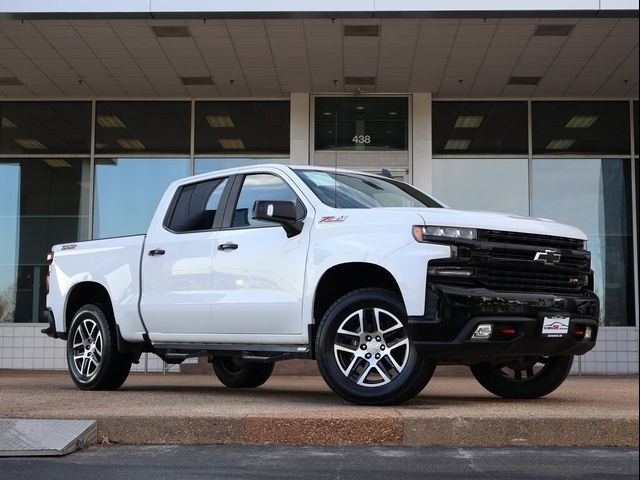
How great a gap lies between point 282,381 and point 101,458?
6563mm

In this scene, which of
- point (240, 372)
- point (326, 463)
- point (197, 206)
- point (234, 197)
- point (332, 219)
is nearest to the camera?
point (326, 463)

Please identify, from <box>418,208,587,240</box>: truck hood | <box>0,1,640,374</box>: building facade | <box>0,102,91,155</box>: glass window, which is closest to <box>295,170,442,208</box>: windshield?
<box>418,208,587,240</box>: truck hood

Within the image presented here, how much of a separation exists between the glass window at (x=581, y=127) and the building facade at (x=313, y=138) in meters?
0.03

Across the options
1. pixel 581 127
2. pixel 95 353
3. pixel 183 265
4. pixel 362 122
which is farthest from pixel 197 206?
pixel 581 127

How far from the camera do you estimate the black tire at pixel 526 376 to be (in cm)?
739

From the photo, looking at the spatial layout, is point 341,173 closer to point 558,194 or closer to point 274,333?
point 274,333

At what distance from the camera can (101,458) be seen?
5121 millimetres

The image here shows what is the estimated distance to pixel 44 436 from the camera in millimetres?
5422

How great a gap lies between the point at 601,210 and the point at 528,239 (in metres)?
10.1

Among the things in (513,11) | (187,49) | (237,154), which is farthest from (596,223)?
(187,49)

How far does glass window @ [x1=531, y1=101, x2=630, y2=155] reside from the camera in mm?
16234

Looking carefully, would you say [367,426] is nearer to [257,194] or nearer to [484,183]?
[257,194]

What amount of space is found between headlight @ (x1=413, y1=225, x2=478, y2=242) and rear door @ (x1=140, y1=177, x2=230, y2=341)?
2.11 metres

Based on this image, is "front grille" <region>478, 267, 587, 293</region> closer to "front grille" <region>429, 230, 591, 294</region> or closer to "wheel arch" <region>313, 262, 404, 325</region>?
"front grille" <region>429, 230, 591, 294</region>
